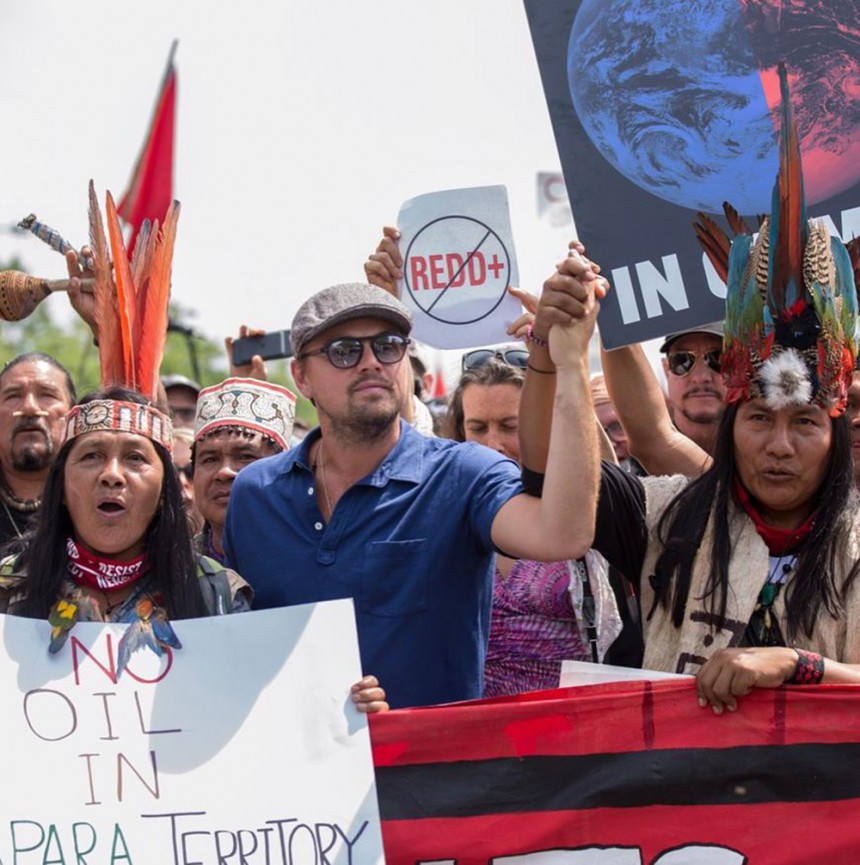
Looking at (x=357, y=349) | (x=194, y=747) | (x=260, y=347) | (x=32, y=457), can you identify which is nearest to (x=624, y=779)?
(x=194, y=747)

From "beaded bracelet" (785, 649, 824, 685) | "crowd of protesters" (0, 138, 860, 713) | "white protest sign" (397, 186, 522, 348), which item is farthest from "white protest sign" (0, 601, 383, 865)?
"white protest sign" (397, 186, 522, 348)

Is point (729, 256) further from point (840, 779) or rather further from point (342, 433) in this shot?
point (840, 779)

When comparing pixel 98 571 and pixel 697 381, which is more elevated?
pixel 697 381

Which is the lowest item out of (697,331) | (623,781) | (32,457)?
(623,781)

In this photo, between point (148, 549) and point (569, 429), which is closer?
point (569, 429)

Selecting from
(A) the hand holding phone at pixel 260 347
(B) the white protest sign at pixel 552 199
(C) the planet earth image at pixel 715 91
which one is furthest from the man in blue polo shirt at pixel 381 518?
(B) the white protest sign at pixel 552 199

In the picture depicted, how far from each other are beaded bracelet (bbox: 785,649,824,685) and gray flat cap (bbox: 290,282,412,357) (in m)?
1.21

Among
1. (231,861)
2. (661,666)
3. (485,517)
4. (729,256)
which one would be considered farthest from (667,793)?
(729,256)

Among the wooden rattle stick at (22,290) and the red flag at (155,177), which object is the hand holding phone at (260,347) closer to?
the wooden rattle stick at (22,290)

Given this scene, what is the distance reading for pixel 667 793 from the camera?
3211 mm

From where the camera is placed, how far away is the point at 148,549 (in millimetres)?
3480

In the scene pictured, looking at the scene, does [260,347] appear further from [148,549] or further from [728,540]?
[728,540]

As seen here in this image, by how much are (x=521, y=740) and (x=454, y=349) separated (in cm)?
140

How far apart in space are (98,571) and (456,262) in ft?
4.86
